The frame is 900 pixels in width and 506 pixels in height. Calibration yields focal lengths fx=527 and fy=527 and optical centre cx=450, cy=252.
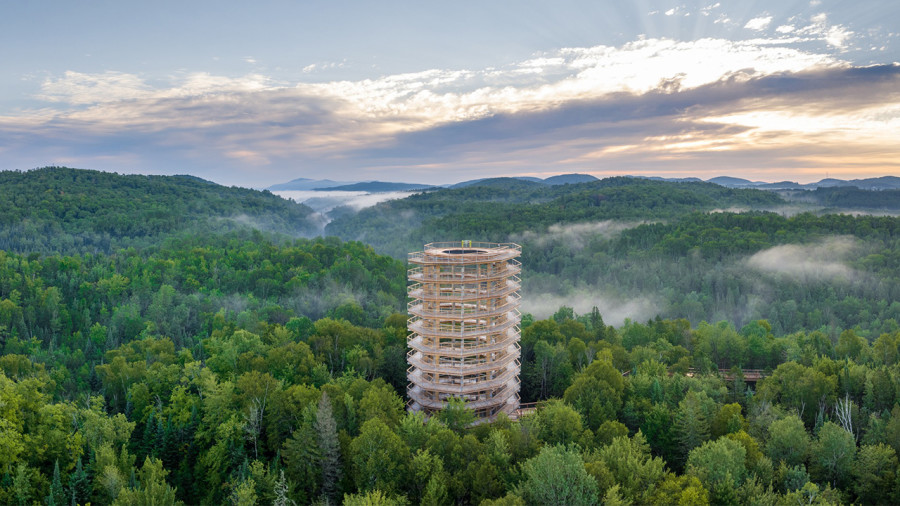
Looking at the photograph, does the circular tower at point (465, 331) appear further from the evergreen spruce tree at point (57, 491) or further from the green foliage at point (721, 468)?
the evergreen spruce tree at point (57, 491)

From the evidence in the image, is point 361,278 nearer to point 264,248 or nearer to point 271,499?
point 264,248

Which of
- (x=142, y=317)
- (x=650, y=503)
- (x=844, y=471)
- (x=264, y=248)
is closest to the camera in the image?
(x=650, y=503)

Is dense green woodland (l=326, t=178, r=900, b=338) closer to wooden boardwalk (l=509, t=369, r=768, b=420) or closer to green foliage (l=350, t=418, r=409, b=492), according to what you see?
wooden boardwalk (l=509, t=369, r=768, b=420)

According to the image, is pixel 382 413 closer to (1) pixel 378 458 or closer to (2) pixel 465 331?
(1) pixel 378 458

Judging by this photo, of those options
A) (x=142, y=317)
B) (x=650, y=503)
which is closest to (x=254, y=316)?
(x=142, y=317)

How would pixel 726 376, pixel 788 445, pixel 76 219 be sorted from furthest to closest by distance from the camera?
pixel 76 219, pixel 726 376, pixel 788 445

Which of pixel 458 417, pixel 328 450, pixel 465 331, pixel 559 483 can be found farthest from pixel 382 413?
pixel 559 483

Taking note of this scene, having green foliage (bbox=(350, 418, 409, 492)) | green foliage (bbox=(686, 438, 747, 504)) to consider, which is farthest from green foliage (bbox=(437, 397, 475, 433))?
green foliage (bbox=(686, 438, 747, 504))
